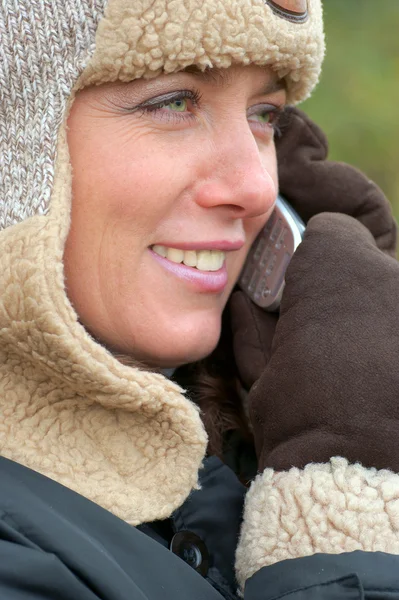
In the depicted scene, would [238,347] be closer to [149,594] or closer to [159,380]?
[159,380]

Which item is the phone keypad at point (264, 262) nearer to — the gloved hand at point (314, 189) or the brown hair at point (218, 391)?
the gloved hand at point (314, 189)

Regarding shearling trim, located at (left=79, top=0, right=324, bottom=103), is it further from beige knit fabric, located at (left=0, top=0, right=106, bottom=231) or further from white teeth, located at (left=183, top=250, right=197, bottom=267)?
white teeth, located at (left=183, top=250, right=197, bottom=267)

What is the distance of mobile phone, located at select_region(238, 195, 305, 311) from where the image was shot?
1916 mm

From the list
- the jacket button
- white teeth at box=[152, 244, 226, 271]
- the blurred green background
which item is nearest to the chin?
white teeth at box=[152, 244, 226, 271]

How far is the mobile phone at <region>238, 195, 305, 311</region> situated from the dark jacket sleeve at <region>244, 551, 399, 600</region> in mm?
741

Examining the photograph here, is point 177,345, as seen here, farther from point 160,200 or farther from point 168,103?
point 168,103

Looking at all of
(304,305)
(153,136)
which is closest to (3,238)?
(153,136)

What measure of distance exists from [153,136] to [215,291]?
36 cm

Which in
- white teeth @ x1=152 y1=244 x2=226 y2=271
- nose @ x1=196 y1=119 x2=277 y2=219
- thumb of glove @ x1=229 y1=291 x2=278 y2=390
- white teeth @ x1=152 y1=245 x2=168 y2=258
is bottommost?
thumb of glove @ x1=229 y1=291 x2=278 y2=390

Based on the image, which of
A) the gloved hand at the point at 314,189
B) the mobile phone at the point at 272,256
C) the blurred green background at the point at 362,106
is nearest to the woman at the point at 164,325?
the mobile phone at the point at 272,256

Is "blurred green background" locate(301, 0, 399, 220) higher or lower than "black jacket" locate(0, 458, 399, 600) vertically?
lower

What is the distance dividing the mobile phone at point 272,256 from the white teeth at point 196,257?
199mm

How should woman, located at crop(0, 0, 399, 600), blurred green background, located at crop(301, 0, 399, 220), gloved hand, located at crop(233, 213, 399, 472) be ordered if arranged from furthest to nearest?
blurred green background, located at crop(301, 0, 399, 220) < gloved hand, located at crop(233, 213, 399, 472) < woman, located at crop(0, 0, 399, 600)

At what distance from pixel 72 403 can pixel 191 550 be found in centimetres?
36
